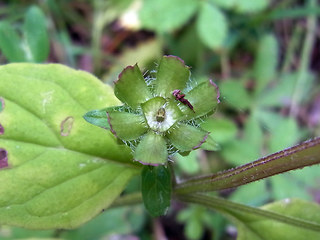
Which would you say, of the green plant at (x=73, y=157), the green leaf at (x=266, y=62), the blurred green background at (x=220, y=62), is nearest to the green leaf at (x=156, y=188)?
the green plant at (x=73, y=157)

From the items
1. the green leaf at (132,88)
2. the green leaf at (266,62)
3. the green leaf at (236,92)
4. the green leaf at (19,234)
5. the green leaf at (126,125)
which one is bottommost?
the green leaf at (126,125)

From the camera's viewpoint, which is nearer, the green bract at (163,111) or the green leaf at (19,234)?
the green bract at (163,111)

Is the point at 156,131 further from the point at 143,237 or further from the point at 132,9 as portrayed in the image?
the point at 132,9

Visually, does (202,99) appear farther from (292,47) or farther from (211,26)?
(292,47)

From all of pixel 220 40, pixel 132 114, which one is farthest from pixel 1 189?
pixel 220 40

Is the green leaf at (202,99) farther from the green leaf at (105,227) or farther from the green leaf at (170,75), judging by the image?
the green leaf at (105,227)

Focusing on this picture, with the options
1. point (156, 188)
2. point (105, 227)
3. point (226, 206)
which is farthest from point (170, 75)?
point (105, 227)

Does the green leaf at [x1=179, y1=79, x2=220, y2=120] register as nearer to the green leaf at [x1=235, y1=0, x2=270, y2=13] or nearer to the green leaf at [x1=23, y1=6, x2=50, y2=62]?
the green leaf at [x1=23, y1=6, x2=50, y2=62]
